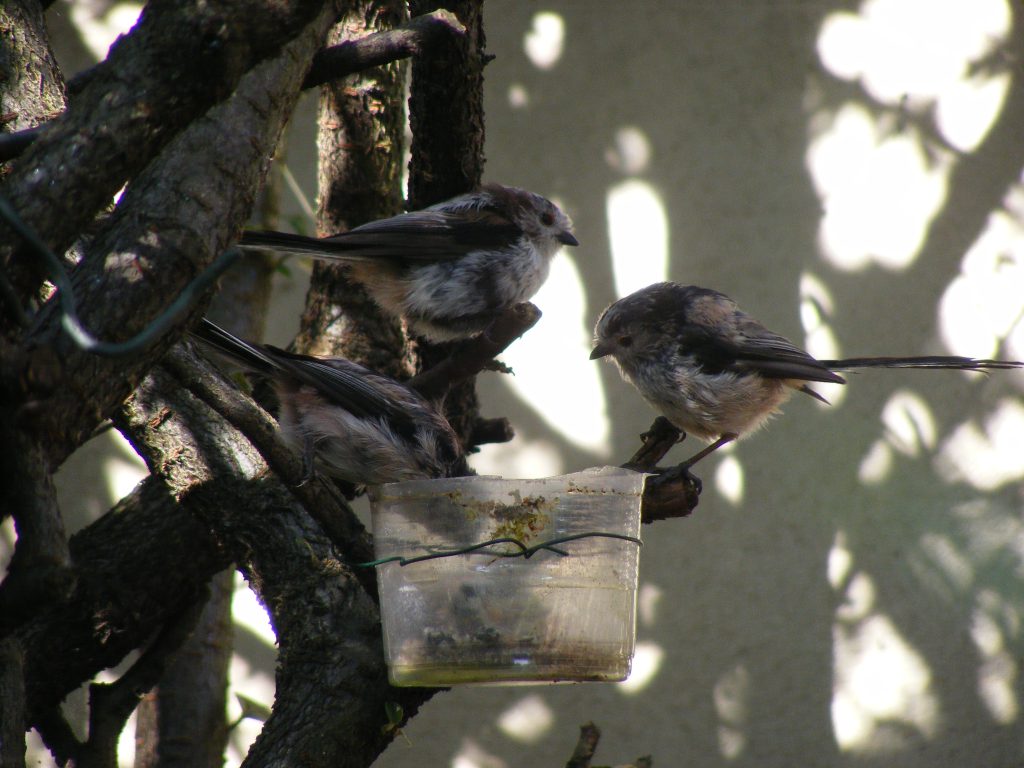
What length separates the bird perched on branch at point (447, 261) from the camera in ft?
13.4

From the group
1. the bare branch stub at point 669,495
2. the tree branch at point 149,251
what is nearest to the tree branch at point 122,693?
the bare branch stub at point 669,495

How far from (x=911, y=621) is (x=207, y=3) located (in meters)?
4.96

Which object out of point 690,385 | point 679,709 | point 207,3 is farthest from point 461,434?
point 207,3

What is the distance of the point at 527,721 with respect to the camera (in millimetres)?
5637

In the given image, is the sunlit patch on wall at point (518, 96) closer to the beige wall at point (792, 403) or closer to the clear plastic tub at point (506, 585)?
the beige wall at point (792, 403)

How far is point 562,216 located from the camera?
15.6ft

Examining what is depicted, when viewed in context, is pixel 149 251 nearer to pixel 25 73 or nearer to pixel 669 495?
pixel 25 73

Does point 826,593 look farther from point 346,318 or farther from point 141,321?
point 141,321

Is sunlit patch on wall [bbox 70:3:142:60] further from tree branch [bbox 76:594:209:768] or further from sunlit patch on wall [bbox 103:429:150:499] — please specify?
tree branch [bbox 76:594:209:768]

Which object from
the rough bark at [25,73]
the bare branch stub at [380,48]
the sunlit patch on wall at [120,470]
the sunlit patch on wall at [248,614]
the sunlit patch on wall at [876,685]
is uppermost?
the rough bark at [25,73]

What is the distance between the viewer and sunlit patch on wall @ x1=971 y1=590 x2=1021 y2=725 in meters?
5.38

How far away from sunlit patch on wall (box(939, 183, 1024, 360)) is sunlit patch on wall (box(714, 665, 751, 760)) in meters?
2.22

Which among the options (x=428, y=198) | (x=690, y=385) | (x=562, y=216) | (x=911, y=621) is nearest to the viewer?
(x=690, y=385)

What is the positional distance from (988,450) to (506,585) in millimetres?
4091
